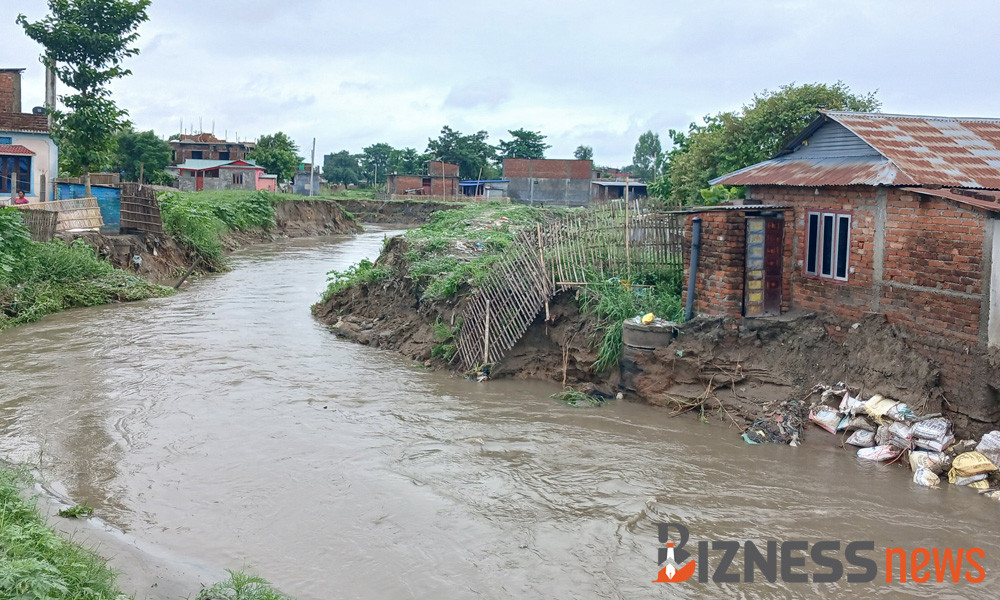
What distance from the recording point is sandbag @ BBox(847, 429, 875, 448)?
8.98 m

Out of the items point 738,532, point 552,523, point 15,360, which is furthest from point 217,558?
point 15,360

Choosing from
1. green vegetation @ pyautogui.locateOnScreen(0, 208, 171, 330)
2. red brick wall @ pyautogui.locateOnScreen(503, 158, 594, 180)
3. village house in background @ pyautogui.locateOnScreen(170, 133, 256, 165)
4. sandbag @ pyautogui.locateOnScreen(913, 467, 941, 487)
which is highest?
village house in background @ pyautogui.locateOnScreen(170, 133, 256, 165)

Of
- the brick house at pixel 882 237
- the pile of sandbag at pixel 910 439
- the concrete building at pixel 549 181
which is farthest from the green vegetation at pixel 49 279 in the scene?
the concrete building at pixel 549 181

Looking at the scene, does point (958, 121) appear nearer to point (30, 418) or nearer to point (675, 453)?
point (675, 453)

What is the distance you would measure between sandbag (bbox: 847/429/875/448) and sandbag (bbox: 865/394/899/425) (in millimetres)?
175

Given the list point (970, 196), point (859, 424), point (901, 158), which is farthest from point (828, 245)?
point (859, 424)

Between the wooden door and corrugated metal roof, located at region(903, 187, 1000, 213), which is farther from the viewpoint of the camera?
the wooden door

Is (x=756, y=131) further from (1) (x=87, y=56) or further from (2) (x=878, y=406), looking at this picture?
(1) (x=87, y=56)

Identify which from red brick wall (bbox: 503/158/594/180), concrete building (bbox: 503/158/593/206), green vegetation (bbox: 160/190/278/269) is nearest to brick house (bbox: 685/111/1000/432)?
green vegetation (bbox: 160/190/278/269)

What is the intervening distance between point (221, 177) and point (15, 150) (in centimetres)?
2816

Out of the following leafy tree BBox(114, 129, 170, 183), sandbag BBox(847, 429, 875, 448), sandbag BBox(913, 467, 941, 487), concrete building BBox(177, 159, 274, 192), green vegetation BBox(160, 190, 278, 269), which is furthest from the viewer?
concrete building BBox(177, 159, 274, 192)

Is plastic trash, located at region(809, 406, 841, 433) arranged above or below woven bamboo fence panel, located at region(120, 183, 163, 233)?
below

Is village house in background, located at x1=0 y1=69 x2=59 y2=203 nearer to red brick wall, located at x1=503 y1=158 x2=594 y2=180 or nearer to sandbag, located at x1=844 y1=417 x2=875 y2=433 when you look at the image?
sandbag, located at x1=844 y1=417 x2=875 y2=433

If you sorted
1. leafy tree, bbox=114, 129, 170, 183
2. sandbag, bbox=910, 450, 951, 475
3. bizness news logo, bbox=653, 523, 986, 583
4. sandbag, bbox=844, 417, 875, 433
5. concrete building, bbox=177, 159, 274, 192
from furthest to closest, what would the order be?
concrete building, bbox=177, 159, 274, 192 → leafy tree, bbox=114, 129, 170, 183 → sandbag, bbox=844, 417, 875, 433 → sandbag, bbox=910, 450, 951, 475 → bizness news logo, bbox=653, 523, 986, 583
